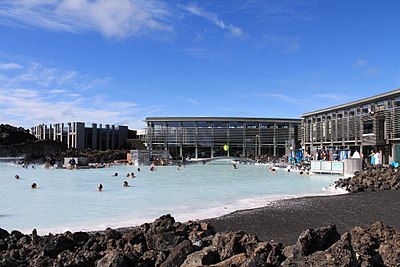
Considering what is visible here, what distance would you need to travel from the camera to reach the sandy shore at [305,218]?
739cm

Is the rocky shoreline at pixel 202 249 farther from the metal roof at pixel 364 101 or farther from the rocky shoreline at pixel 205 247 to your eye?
the metal roof at pixel 364 101

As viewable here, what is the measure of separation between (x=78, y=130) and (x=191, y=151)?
25.3 m

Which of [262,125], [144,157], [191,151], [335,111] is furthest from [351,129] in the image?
[191,151]

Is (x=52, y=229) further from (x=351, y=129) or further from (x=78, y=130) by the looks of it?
(x=78, y=130)

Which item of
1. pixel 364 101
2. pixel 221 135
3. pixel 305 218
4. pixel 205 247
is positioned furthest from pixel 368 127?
pixel 205 247

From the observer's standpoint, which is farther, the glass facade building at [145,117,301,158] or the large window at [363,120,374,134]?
the glass facade building at [145,117,301,158]

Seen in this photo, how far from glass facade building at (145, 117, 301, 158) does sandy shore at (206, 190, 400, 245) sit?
224 feet

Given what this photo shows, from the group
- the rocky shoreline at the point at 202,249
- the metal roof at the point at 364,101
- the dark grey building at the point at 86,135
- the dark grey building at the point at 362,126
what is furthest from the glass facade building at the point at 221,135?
the rocky shoreline at the point at 202,249

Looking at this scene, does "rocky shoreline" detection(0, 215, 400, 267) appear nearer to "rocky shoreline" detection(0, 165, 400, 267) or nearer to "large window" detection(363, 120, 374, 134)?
"rocky shoreline" detection(0, 165, 400, 267)

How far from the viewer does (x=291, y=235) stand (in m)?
6.90

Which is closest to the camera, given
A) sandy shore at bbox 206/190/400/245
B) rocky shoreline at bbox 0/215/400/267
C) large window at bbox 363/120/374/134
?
rocky shoreline at bbox 0/215/400/267

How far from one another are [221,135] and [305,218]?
71746mm

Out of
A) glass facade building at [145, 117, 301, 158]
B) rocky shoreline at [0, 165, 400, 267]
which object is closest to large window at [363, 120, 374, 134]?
glass facade building at [145, 117, 301, 158]

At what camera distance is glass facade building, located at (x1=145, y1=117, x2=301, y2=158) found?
263ft
